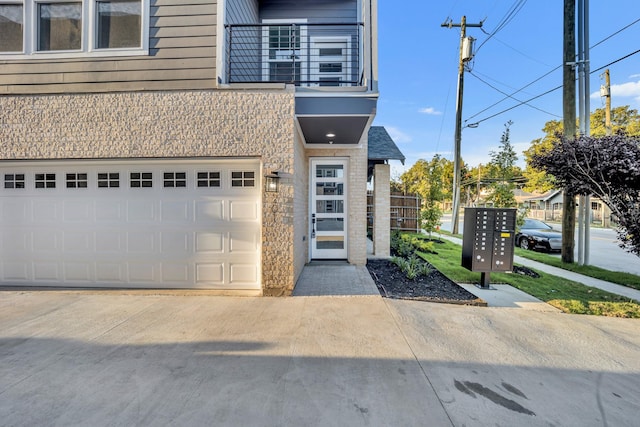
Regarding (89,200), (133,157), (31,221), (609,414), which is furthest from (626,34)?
(31,221)

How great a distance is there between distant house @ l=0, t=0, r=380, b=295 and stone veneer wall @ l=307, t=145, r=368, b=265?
1705 mm

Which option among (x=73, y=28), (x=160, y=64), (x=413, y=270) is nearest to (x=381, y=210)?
(x=413, y=270)

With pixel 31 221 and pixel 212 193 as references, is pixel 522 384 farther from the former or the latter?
pixel 31 221

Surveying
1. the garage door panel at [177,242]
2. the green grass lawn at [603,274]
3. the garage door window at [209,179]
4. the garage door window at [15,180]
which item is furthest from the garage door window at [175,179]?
the green grass lawn at [603,274]

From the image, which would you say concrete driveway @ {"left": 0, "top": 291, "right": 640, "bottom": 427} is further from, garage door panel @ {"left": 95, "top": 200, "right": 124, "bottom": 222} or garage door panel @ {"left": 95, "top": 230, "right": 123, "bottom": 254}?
garage door panel @ {"left": 95, "top": 200, "right": 124, "bottom": 222}

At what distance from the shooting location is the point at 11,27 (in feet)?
17.2

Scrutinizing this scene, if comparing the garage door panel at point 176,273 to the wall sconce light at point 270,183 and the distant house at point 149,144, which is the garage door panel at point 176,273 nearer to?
the distant house at point 149,144

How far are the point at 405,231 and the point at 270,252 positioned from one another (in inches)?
359

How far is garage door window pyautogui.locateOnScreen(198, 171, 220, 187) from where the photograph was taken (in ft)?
16.9

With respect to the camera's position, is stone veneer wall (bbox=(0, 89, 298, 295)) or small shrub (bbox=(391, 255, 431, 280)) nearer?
stone veneer wall (bbox=(0, 89, 298, 295))

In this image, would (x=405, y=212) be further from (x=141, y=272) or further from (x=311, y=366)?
(x=311, y=366)

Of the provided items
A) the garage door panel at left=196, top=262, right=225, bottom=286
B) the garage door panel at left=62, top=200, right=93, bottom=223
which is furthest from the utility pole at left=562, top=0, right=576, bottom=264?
the garage door panel at left=62, top=200, right=93, bottom=223

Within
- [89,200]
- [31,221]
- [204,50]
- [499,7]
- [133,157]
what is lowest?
[31,221]

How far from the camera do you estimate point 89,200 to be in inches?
206
